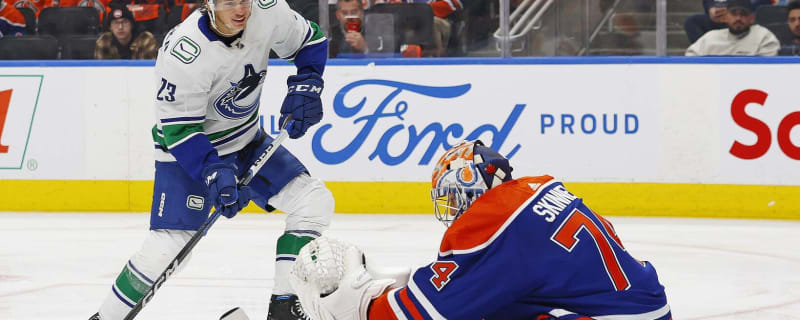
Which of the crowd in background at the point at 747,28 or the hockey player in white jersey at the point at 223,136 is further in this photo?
the crowd in background at the point at 747,28

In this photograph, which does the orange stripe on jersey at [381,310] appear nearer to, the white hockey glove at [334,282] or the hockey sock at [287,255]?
the white hockey glove at [334,282]

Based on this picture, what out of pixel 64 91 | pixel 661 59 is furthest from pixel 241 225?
pixel 661 59

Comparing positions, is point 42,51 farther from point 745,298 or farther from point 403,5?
point 745,298

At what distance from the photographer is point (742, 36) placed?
244 inches

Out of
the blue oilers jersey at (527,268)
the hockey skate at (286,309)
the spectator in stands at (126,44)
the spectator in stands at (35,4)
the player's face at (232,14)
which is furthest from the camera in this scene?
the spectator in stands at (35,4)

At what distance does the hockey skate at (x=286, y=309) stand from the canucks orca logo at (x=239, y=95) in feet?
1.81

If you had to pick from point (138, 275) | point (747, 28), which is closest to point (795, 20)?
point (747, 28)

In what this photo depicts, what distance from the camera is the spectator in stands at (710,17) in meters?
6.19

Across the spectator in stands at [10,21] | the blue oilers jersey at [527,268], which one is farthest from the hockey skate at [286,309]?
the spectator in stands at [10,21]

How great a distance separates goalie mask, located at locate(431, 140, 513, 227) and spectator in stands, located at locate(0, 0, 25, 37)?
16.6 ft

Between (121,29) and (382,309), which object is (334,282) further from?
(121,29)

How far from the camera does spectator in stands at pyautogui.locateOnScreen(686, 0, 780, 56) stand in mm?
6160

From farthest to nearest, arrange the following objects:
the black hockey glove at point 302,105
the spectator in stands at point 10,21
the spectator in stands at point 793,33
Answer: the spectator in stands at point 10,21, the spectator in stands at point 793,33, the black hockey glove at point 302,105

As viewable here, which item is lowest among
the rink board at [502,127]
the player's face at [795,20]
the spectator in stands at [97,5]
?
the rink board at [502,127]
